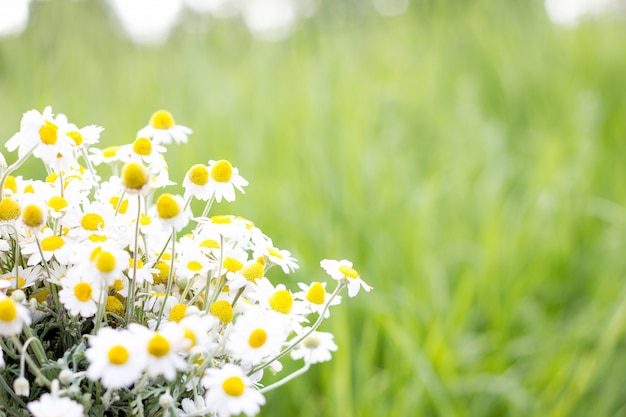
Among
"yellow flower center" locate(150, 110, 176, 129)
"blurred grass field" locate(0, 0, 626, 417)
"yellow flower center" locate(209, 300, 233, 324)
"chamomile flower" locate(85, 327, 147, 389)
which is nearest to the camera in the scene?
"chamomile flower" locate(85, 327, 147, 389)

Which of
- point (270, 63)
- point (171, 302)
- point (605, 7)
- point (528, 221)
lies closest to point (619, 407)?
point (528, 221)

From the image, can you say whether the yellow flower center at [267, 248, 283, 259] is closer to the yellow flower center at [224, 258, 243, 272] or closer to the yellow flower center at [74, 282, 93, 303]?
the yellow flower center at [224, 258, 243, 272]

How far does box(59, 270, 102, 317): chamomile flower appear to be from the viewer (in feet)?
1.23

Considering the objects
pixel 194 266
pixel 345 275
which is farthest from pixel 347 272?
pixel 194 266

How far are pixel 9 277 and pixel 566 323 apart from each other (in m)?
1.40

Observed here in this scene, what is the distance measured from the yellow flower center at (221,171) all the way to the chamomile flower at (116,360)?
14cm

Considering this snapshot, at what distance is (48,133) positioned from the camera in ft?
Result: 1.34

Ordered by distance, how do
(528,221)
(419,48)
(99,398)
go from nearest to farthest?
(99,398) < (528,221) < (419,48)

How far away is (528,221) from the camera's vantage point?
165 cm

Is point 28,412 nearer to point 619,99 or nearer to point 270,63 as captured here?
point 270,63

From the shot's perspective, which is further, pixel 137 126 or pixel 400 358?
pixel 137 126

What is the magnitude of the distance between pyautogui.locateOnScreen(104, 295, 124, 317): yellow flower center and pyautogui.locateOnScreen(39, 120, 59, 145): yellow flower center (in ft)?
0.37

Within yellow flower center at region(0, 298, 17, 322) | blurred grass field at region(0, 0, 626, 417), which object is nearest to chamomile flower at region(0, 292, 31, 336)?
yellow flower center at region(0, 298, 17, 322)

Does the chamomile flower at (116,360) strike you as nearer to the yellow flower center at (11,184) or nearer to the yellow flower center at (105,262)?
the yellow flower center at (105,262)
